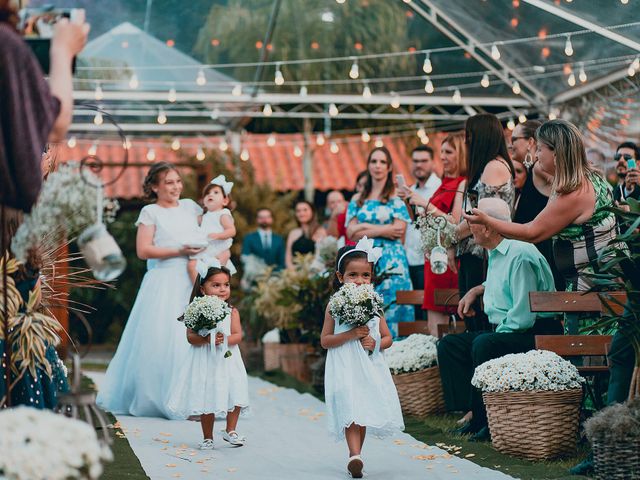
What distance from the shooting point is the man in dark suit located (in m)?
14.7

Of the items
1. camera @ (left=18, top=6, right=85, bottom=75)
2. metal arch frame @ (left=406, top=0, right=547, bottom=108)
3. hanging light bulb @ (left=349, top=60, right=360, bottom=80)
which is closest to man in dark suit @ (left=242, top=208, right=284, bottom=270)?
hanging light bulb @ (left=349, top=60, right=360, bottom=80)

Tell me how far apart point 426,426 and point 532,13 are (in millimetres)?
5252

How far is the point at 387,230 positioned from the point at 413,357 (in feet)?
5.65

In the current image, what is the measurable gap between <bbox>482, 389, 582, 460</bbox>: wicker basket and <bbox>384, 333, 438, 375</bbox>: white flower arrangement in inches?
76.2

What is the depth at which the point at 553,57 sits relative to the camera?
12.5 meters

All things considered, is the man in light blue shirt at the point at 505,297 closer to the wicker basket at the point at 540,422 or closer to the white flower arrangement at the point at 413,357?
the wicker basket at the point at 540,422

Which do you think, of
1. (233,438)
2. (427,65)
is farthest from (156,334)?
(427,65)

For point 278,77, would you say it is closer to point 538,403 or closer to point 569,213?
point 569,213

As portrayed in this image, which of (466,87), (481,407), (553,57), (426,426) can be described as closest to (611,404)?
(481,407)

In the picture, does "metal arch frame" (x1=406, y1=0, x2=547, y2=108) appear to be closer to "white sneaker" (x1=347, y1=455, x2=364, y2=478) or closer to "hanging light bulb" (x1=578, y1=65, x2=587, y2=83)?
"hanging light bulb" (x1=578, y1=65, x2=587, y2=83)

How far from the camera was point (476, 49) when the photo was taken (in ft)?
43.8

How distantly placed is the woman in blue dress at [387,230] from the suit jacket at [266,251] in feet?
16.1

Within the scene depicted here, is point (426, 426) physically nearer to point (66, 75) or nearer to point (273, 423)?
point (273, 423)

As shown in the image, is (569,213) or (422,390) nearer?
(569,213)
